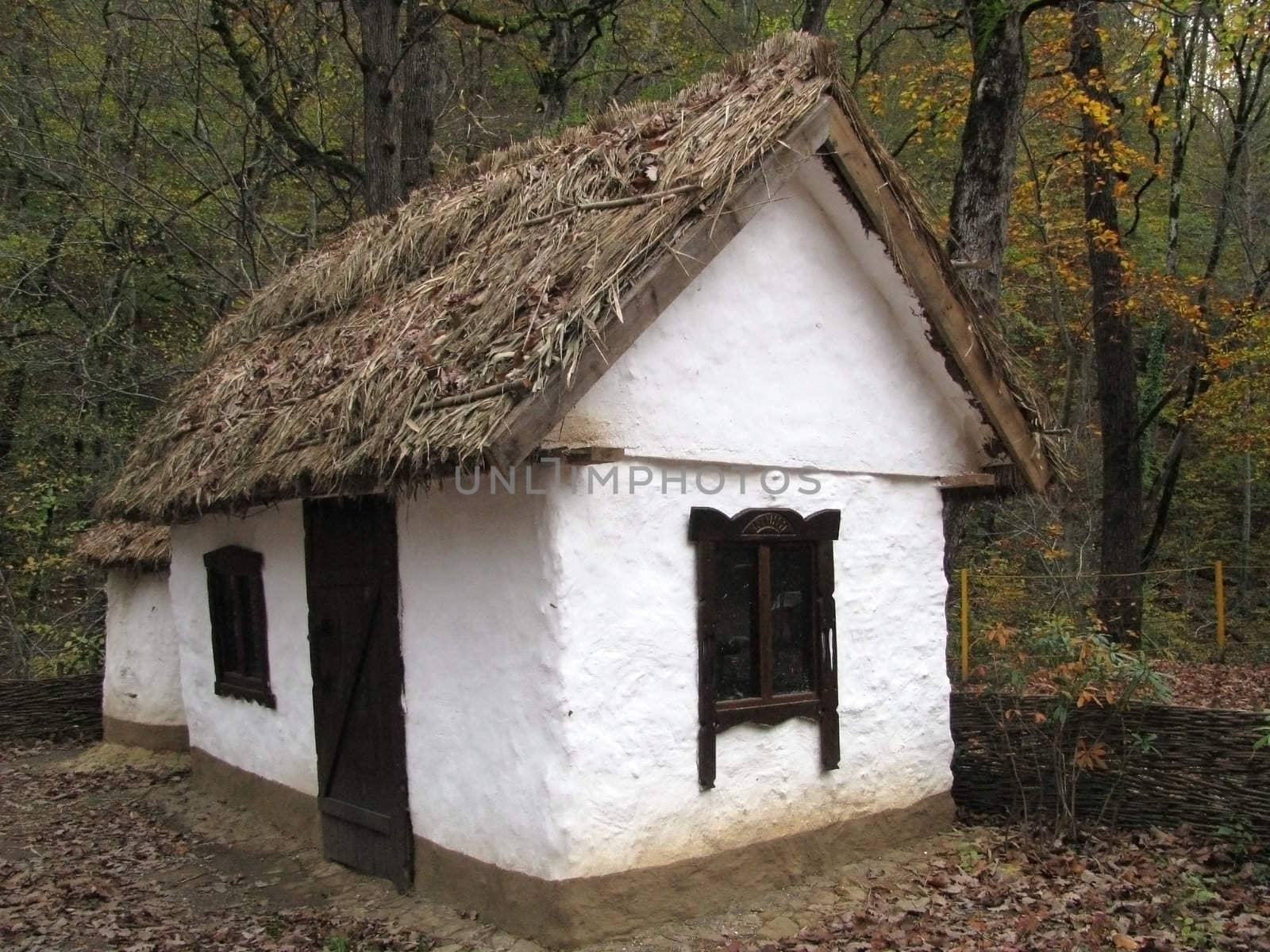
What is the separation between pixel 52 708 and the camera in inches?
452

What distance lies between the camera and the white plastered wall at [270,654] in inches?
287

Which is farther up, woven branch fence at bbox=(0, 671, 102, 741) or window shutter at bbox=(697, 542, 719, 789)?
window shutter at bbox=(697, 542, 719, 789)

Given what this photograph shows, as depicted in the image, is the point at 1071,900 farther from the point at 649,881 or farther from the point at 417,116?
the point at 417,116

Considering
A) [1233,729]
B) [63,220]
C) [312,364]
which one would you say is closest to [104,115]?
[63,220]

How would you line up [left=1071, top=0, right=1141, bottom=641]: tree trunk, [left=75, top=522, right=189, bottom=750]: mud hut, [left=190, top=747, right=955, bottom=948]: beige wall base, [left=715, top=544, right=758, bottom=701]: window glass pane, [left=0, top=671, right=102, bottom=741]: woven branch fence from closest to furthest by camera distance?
[left=190, top=747, right=955, bottom=948]: beige wall base < [left=715, top=544, right=758, bottom=701]: window glass pane < [left=75, top=522, right=189, bottom=750]: mud hut < [left=0, top=671, right=102, bottom=741]: woven branch fence < [left=1071, top=0, right=1141, bottom=641]: tree trunk

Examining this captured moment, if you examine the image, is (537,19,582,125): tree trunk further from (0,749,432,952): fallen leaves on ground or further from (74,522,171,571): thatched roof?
(0,749,432,952): fallen leaves on ground

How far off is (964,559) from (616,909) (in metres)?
13.7

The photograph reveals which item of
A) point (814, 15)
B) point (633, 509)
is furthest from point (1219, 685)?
point (633, 509)

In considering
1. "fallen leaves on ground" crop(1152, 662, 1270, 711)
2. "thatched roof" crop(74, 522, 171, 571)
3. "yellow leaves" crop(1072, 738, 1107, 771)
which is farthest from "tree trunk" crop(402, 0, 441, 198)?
"fallen leaves on ground" crop(1152, 662, 1270, 711)

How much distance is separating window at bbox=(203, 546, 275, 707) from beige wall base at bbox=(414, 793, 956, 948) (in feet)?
7.89

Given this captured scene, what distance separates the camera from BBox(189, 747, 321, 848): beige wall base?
728 cm

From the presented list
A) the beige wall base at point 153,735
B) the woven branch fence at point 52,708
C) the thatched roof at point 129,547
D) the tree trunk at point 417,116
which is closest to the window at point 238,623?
the thatched roof at point 129,547

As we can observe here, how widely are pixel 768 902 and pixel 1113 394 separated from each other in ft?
31.6

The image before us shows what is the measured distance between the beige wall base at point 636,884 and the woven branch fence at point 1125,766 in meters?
1.01
